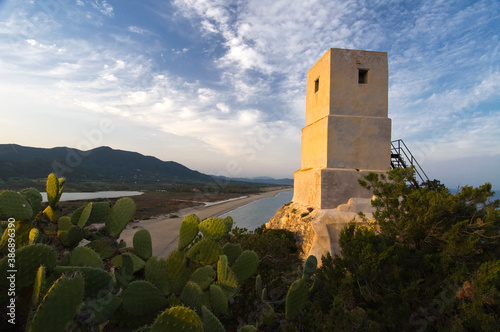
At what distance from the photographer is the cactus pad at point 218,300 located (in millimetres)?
2125

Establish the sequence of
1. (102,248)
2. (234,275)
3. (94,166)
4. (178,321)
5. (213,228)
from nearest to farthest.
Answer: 1. (178,321)
2. (234,275)
3. (102,248)
4. (213,228)
5. (94,166)

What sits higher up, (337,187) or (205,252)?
(337,187)

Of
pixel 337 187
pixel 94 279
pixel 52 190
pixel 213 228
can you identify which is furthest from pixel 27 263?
pixel 337 187

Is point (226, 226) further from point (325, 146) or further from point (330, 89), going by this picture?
point (330, 89)

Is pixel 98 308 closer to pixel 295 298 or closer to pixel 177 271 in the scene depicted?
pixel 177 271

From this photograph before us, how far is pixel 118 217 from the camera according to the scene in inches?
104

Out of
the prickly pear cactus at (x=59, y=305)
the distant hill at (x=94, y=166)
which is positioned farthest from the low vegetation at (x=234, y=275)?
the distant hill at (x=94, y=166)

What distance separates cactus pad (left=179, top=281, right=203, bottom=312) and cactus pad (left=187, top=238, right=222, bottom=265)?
441 mm

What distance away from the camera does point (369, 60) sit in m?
8.66

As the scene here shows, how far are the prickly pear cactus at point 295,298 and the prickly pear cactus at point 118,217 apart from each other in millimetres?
1816

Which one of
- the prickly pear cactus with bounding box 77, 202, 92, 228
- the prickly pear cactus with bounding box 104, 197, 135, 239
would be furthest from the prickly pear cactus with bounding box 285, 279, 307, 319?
the prickly pear cactus with bounding box 77, 202, 92, 228

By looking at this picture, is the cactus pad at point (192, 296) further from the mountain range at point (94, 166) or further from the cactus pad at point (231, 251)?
the mountain range at point (94, 166)

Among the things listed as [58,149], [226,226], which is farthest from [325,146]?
[58,149]

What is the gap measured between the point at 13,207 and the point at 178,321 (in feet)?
5.98
